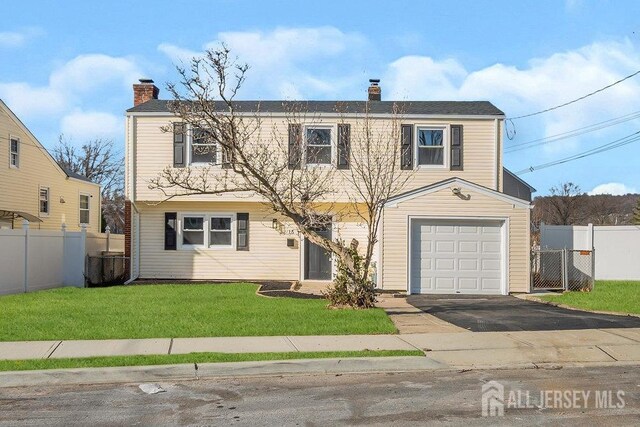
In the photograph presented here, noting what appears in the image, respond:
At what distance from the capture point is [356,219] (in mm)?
23688

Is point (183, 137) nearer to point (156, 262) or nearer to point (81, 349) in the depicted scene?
point (156, 262)

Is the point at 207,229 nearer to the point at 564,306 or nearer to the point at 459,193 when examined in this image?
the point at 459,193

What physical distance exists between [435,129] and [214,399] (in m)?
16.7

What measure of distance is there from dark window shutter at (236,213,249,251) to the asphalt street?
583 inches

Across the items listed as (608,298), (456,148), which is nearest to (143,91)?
(456,148)

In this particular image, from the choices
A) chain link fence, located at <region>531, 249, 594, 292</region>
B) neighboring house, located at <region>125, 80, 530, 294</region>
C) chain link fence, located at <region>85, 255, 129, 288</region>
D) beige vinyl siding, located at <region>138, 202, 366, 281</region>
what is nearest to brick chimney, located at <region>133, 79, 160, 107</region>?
neighboring house, located at <region>125, 80, 530, 294</region>

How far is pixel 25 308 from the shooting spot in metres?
15.1

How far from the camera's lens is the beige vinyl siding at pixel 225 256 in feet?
78.3

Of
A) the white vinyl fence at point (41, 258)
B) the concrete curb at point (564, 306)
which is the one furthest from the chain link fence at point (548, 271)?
the white vinyl fence at point (41, 258)

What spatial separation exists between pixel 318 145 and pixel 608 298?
32.6 ft

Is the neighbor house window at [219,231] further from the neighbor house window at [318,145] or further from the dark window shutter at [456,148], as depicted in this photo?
the dark window shutter at [456,148]

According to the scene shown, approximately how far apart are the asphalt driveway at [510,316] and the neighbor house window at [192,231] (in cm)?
870

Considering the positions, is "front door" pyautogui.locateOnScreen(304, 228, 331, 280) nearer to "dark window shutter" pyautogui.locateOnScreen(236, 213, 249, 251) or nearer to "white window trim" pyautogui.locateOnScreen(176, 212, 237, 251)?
"dark window shutter" pyautogui.locateOnScreen(236, 213, 249, 251)

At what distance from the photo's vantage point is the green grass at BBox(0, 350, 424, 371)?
942 centimetres
